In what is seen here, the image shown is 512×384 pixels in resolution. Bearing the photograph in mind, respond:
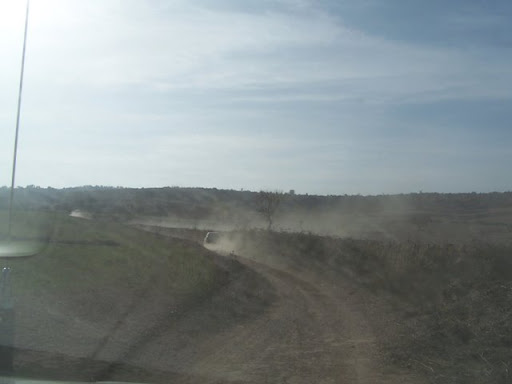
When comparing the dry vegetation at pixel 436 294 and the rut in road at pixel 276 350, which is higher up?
the dry vegetation at pixel 436 294

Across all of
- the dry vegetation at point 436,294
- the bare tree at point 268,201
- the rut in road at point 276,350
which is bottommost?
the rut in road at point 276,350

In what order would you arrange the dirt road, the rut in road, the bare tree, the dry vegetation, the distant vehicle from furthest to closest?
the bare tree, the distant vehicle, the dry vegetation, the rut in road, the dirt road

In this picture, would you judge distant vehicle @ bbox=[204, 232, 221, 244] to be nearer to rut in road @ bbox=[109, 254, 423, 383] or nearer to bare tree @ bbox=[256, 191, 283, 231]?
bare tree @ bbox=[256, 191, 283, 231]

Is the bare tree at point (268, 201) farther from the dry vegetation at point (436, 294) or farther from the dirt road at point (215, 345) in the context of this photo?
the dirt road at point (215, 345)

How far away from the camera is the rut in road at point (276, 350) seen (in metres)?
9.84

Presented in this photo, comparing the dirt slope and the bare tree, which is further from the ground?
the bare tree

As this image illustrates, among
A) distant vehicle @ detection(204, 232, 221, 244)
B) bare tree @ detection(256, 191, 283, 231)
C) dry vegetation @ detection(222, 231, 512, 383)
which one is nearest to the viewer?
dry vegetation @ detection(222, 231, 512, 383)

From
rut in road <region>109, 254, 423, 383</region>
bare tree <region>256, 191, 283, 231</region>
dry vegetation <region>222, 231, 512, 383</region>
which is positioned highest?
bare tree <region>256, 191, 283, 231</region>

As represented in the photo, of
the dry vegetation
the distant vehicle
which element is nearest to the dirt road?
the dry vegetation

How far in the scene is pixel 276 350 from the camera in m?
11.9

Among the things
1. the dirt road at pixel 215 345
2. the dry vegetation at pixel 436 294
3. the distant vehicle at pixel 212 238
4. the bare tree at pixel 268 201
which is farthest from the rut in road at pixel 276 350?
the bare tree at pixel 268 201

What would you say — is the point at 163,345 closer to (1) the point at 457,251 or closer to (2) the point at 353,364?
(2) the point at 353,364

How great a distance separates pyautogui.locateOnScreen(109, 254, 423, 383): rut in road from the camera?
9.84m

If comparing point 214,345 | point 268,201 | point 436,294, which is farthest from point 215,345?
point 268,201
